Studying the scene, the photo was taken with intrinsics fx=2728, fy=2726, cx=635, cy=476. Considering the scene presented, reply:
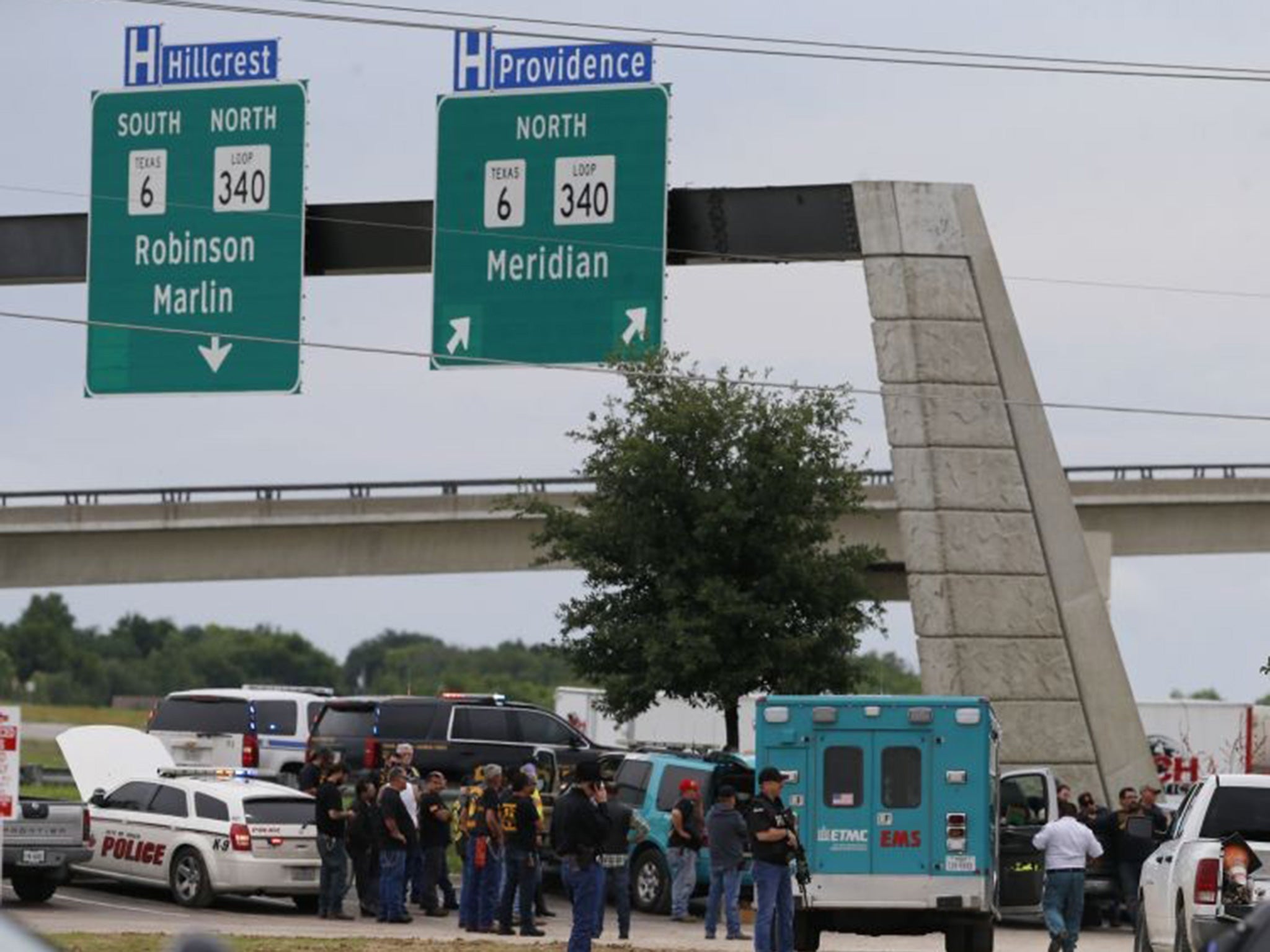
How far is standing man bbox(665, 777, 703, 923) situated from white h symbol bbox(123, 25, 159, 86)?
12.4m

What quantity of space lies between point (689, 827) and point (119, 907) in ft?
20.8

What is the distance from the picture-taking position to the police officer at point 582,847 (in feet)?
72.1

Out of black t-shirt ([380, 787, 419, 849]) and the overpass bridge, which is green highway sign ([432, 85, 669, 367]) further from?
the overpass bridge

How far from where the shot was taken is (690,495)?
4159 centimetres

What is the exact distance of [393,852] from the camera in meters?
29.0

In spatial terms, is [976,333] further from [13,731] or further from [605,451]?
[13,731]

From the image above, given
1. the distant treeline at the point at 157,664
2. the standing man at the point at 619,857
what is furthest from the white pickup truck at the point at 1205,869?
the distant treeline at the point at 157,664

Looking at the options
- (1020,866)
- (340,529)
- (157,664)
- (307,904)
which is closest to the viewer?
(1020,866)

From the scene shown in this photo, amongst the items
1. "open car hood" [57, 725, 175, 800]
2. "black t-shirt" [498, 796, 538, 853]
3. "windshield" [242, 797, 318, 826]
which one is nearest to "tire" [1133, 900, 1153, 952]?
"black t-shirt" [498, 796, 538, 853]

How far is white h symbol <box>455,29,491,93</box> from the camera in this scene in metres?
35.4

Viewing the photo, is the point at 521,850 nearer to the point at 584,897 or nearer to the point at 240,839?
the point at 240,839

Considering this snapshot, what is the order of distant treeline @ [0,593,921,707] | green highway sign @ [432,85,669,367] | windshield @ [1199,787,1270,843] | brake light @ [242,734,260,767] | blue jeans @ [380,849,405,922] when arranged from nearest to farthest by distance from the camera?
windshield @ [1199,787,1270,843] < blue jeans @ [380,849,405,922] < green highway sign @ [432,85,669,367] < brake light @ [242,734,260,767] < distant treeline @ [0,593,921,707]

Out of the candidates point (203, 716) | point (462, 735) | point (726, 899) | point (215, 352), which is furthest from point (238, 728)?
point (726, 899)

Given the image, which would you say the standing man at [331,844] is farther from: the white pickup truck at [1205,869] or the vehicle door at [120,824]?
the white pickup truck at [1205,869]
